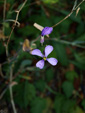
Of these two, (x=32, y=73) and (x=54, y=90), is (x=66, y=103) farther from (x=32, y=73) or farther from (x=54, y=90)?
(x=32, y=73)

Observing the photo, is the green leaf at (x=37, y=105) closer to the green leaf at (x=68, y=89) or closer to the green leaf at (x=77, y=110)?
the green leaf at (x=68, y=89)

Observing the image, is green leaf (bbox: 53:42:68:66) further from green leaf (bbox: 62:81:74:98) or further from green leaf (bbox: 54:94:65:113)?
green leaf (bbox: 54:94:65:113)

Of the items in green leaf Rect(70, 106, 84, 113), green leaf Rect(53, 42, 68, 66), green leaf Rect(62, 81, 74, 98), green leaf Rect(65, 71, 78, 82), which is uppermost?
green leaf Rect(53, 42, 68, 66)

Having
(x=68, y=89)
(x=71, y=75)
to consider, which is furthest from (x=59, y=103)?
(x=71, y=75)

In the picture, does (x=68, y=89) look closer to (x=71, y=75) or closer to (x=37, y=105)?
(x=71, y=75)

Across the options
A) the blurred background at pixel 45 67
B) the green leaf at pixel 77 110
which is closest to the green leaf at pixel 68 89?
the blurred background at pixel 45 67

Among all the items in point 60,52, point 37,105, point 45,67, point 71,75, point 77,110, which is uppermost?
point 60,52

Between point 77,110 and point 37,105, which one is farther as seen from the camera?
point 77,110

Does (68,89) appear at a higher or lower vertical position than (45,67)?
lower

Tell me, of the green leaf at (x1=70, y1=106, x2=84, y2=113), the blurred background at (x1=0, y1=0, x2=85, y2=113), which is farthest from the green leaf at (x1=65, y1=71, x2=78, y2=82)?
the green leaf at (x1=70, y1=106, x2=84, y2=113)
